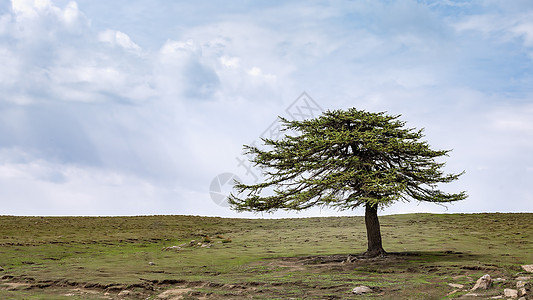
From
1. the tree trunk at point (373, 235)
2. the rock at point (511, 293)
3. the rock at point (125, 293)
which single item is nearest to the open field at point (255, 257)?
the rock at point (125, 293)

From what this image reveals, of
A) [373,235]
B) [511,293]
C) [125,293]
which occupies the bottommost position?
[125,293]

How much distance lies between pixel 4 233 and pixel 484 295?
37.8m

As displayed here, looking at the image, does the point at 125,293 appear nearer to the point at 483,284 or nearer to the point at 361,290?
the point at 361,290

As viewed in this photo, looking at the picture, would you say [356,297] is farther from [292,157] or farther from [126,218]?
[126,218]

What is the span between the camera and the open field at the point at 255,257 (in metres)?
16.8

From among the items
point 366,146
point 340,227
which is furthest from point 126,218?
point 366,146

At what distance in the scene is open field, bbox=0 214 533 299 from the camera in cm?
1680

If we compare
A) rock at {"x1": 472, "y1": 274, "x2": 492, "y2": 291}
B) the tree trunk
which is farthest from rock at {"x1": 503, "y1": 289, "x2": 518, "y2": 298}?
the tree trunk

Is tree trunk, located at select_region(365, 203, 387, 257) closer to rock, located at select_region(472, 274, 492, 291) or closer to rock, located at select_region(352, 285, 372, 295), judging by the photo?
rock, located at select_region(352, 285, 372, 295)

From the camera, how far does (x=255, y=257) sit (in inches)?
1086

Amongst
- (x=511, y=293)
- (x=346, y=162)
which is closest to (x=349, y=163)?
(x=346, y=162)

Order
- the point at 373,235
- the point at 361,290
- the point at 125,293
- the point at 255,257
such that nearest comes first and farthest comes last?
the point at 361,290 < the point at 125,293 < the point at 373,235 < the point at 255,257

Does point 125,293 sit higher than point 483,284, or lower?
lower

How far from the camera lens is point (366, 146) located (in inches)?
912
